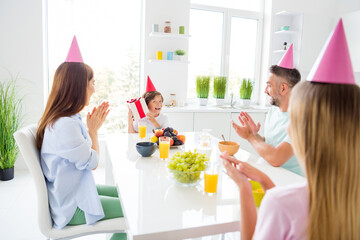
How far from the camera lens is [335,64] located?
0.69 m

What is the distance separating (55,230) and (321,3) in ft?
16.6

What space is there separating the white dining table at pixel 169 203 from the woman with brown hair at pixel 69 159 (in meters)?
0.19

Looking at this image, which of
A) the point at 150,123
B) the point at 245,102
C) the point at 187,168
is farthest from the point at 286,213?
the point at 245,102

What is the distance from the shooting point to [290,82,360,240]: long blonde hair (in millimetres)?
644

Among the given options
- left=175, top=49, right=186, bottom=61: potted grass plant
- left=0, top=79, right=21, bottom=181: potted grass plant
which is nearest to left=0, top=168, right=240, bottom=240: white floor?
left=0, top=79, right=21, bottom=181: potted grass plant

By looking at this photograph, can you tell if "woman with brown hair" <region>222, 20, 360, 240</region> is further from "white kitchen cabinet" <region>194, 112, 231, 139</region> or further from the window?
the window

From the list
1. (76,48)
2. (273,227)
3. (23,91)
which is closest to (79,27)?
(23,91)

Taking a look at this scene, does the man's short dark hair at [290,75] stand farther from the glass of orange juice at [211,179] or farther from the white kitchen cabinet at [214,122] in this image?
the white kitchen cabinet at [214,122]

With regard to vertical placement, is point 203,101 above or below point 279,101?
below

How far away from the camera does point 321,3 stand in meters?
4.57

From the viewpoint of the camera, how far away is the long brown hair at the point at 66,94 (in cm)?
141

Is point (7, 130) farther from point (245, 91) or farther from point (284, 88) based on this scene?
point (245, 91)

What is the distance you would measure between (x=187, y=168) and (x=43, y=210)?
0.73m

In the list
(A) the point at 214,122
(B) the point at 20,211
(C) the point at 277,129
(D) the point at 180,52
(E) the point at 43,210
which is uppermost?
(D) the point at 180,52
